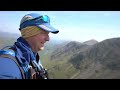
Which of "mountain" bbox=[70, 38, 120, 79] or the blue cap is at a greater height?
the blue cap

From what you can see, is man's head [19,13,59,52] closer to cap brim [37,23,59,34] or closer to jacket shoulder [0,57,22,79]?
cap brim [37,23,59,34]

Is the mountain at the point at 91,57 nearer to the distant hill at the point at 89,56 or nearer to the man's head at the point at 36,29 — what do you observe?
the distant hill at the point at 89,56

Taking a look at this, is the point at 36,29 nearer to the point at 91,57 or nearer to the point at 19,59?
the point at 19,59

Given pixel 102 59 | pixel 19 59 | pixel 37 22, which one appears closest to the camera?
pixel 19 59

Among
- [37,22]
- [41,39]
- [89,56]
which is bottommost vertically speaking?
[89,56]

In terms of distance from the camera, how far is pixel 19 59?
148 centimetres

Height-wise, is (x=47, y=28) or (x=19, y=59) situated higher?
(x=47, y=28)

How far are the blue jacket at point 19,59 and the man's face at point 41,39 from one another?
0.07m

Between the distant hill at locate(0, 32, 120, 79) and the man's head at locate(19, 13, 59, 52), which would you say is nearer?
the man's head at locate(19, 13, 59, 52)

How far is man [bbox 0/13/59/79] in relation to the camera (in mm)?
1469

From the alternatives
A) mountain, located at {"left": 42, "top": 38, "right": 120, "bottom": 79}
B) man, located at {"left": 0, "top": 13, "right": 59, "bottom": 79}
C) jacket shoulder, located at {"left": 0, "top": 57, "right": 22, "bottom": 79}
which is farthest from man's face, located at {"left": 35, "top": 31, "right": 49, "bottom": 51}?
mountain, located at {"left": 42, "top": 38, "right": 120, "bottom": 79}

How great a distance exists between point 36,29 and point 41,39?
0.09 metres

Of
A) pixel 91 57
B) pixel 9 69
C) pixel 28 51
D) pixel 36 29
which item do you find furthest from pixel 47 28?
pixel 91 57
